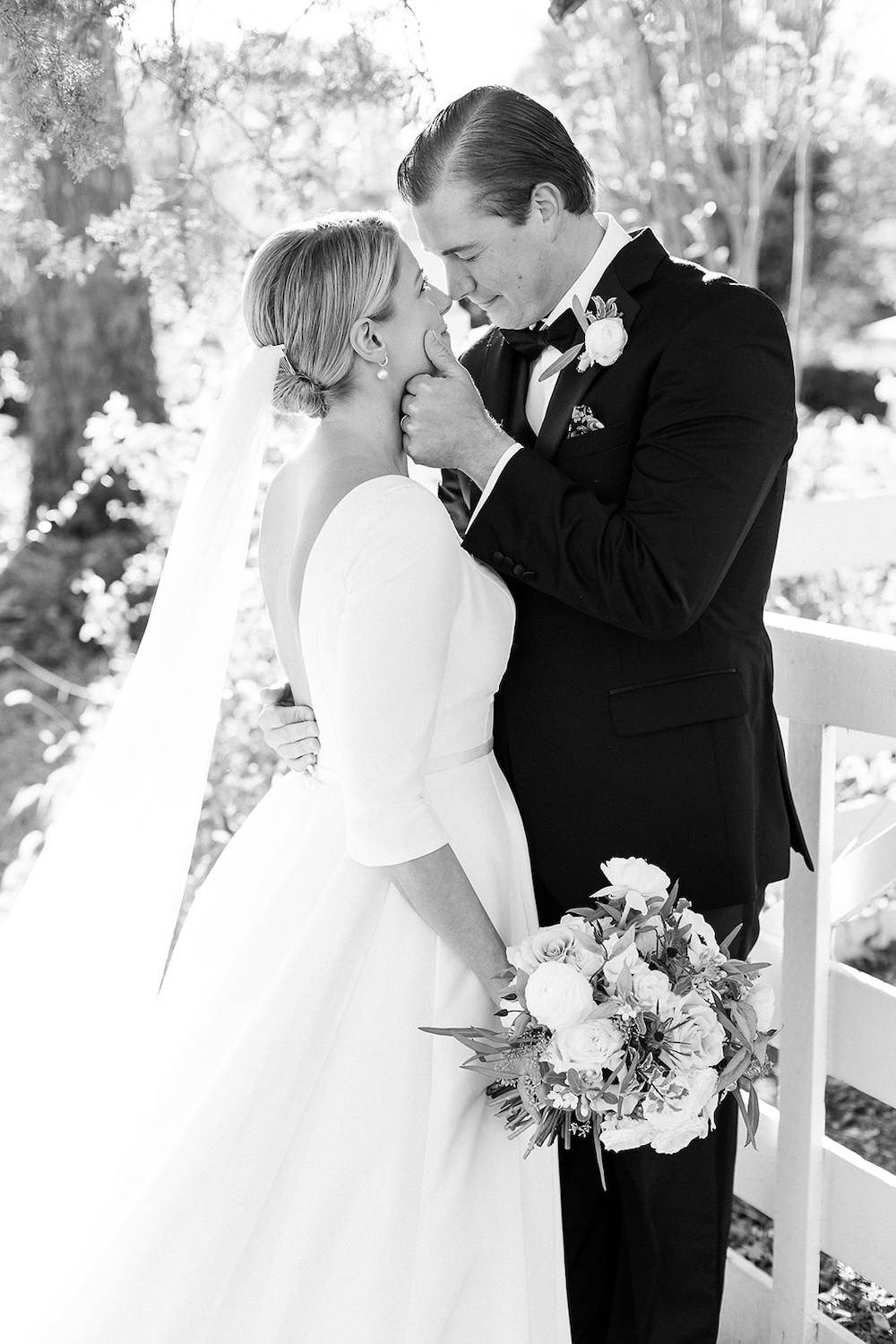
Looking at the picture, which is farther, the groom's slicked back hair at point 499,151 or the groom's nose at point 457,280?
the groom's nose at point 457,280

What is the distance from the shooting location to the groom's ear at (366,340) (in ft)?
6.22

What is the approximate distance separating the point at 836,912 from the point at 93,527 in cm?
695

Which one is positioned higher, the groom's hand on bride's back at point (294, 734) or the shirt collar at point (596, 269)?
the shirt collar at point (596, 269)

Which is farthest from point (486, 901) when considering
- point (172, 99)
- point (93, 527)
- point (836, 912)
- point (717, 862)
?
point (93, 527)

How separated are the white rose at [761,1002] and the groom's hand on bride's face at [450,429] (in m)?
0.84

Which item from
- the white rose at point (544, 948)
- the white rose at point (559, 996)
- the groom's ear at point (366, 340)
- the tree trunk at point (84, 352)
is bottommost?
the white rose at point (559, 996)

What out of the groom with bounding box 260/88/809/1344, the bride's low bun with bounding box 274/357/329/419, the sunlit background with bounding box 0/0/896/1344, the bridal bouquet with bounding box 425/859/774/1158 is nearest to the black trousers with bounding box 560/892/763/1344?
the groom with bounding box 260/88/809/1344

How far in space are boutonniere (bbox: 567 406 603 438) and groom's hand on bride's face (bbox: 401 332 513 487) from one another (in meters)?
0.15

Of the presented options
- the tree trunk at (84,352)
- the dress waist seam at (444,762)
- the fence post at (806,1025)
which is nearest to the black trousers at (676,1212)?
the fence post at (806,1025)

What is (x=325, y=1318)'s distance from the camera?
5.99 feet

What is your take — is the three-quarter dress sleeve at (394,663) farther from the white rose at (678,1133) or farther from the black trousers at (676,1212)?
the black trousers at (676,1212)

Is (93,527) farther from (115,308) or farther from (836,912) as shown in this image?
(836,912)

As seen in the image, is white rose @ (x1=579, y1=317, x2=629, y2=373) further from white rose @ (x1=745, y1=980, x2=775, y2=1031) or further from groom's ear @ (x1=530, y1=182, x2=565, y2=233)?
white rose @ (x1=745, y1=980, x2=775, y2=1031)

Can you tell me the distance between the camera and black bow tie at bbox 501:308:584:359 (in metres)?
2.12
